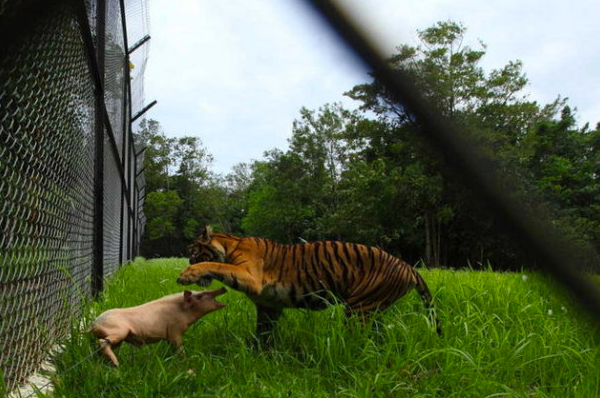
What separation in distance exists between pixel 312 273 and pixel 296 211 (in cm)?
3803

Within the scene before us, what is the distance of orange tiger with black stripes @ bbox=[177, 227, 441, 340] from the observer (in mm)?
3480

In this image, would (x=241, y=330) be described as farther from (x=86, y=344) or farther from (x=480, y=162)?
(x=480, y=162)

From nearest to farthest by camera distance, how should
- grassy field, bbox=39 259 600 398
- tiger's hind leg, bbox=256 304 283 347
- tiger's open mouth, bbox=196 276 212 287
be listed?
grassy field, bbox=39 259 600 398
tiger's open mouth, bbox=196 276 212 287
tiger's hind leg, bbox=256 304 283 347

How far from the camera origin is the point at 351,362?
311cm

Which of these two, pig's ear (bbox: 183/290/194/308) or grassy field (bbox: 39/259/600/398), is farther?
pig's ear (bbox: 183/290/194/308)

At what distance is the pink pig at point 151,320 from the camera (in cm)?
266

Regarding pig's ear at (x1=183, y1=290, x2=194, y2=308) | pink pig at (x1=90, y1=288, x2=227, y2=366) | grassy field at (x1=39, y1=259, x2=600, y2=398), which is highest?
pig's ear at (x1=183, y1=290, x2=194, y2=308)

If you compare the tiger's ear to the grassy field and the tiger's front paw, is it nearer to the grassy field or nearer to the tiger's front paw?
the tiger's front paw

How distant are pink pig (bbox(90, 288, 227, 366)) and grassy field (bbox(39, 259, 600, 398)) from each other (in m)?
0.10

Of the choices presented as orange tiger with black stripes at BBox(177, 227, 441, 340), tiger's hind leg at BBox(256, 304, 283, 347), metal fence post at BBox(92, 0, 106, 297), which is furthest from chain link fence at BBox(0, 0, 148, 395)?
tiger's hind leg at BBox(256, 304, 283, 347)

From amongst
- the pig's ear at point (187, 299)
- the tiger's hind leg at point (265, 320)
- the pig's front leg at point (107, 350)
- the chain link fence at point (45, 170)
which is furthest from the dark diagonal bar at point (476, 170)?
the tiger's hind leg at point (265, 320)

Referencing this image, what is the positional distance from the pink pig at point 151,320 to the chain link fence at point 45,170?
1.13ft

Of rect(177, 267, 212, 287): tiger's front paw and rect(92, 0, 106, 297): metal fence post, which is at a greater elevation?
rect(92, 0, 106, 297): metal fence post

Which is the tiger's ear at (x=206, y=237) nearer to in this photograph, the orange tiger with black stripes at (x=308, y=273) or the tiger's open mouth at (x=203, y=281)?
the orange tiger with black stripes at (x=308, y=273)
